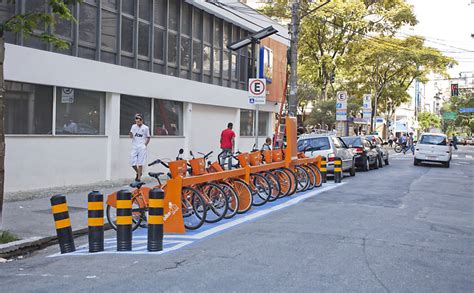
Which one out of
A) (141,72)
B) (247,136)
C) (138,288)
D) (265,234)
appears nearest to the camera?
(138,288)

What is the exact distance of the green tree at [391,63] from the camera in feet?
134

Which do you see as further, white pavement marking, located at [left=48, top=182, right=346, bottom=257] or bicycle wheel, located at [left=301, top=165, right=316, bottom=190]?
bicycle wheel, located at [left=301, top=165, right=316, bottom=190]

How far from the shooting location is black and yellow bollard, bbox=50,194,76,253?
7223 millimetres

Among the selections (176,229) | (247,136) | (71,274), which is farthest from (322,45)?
(71,274)

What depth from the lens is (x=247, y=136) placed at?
2519 cm

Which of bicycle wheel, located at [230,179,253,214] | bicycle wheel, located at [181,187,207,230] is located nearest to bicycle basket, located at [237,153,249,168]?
bicycle wheel, located at [230,179,253,214]

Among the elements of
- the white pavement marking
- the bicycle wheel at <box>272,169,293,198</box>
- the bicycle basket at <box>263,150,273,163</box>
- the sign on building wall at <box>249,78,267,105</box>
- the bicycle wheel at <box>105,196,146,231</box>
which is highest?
the sign on building wall at <box>249,78,267,105</box>

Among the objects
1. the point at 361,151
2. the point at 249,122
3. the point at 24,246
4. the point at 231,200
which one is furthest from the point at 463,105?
the point at 24,246

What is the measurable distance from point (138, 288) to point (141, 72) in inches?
486

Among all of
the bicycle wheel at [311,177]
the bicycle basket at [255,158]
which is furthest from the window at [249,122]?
the bicycle basket at [255,158]

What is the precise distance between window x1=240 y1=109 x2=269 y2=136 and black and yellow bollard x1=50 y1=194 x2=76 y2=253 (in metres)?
17.5

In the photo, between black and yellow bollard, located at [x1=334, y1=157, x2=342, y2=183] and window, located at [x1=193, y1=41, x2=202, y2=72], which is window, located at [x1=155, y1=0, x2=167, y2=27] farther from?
black and yellow bollard, located at [x1=334, y1=157, x2=342, y2=183]

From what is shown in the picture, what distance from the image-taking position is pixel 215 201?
9609 mm

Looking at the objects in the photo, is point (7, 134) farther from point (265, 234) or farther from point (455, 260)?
point (455, 260)
